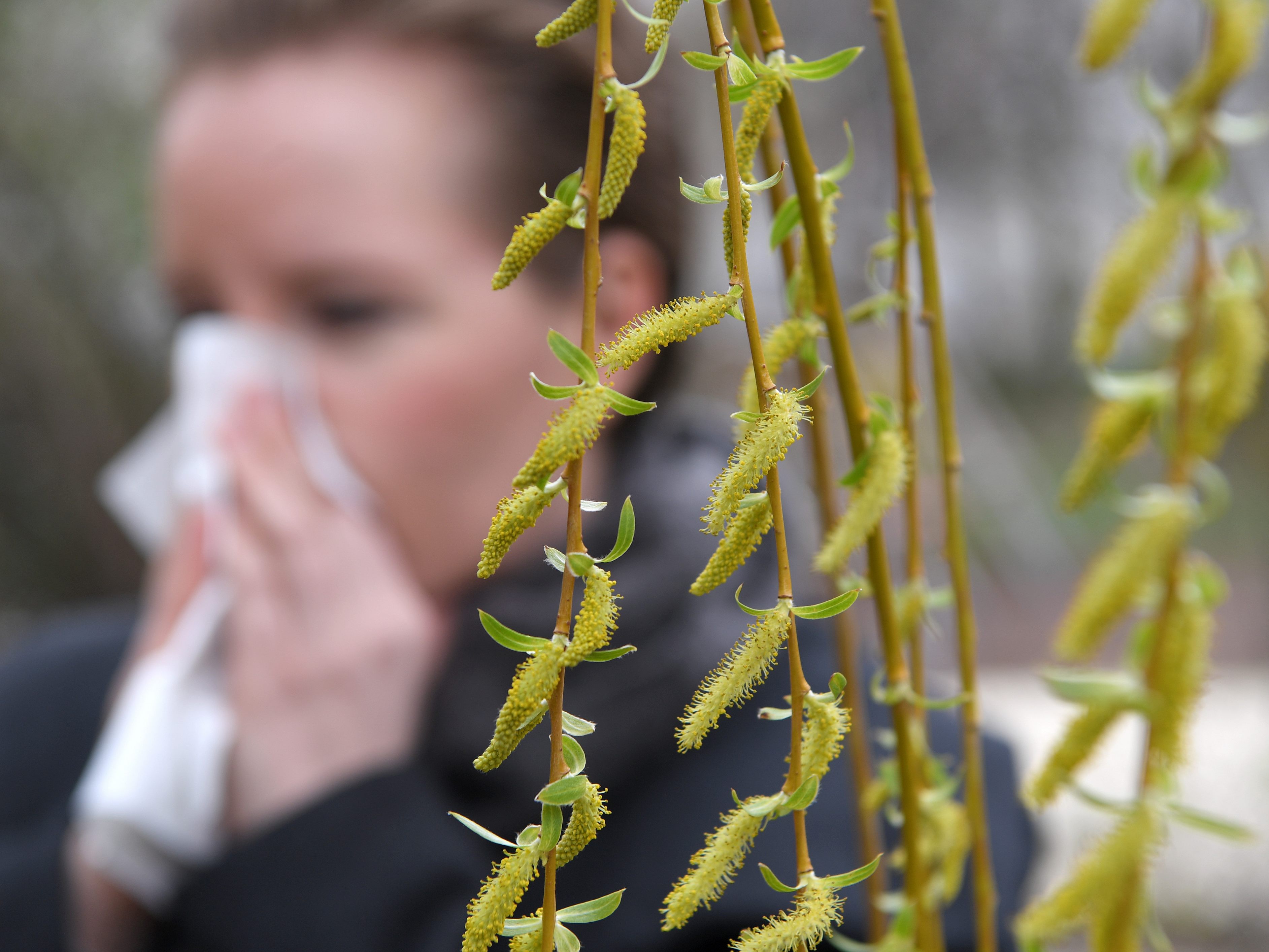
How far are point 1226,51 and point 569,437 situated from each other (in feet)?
0.41

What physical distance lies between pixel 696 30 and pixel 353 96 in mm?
335

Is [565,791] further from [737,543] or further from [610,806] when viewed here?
[610,806]

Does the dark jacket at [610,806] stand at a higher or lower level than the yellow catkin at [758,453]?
lower

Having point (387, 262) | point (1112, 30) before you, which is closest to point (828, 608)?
point (1112, 30)

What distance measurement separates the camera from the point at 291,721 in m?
0.71

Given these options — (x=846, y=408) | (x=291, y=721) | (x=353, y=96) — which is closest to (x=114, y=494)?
(x=291, y=721)

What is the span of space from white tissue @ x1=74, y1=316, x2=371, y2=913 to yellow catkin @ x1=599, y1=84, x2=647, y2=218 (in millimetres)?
605

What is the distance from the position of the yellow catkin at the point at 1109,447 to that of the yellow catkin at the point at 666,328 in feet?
0.34

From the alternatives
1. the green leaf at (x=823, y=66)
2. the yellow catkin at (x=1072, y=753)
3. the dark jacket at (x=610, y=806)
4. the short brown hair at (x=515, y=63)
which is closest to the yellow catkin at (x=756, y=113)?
the green leaf at (x=823, y=66)

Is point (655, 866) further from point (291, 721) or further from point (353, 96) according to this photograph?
point (353, 96)

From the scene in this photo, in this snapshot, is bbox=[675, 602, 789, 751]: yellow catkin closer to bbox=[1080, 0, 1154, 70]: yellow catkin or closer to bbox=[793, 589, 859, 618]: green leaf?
bbox=[793, 589, 859, 618]: green leaf

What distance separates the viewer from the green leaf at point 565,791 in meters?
0.12

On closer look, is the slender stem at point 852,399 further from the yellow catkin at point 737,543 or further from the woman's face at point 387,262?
the woman's face at point 387,262

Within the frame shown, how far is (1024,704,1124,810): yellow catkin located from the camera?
0.63 ft
